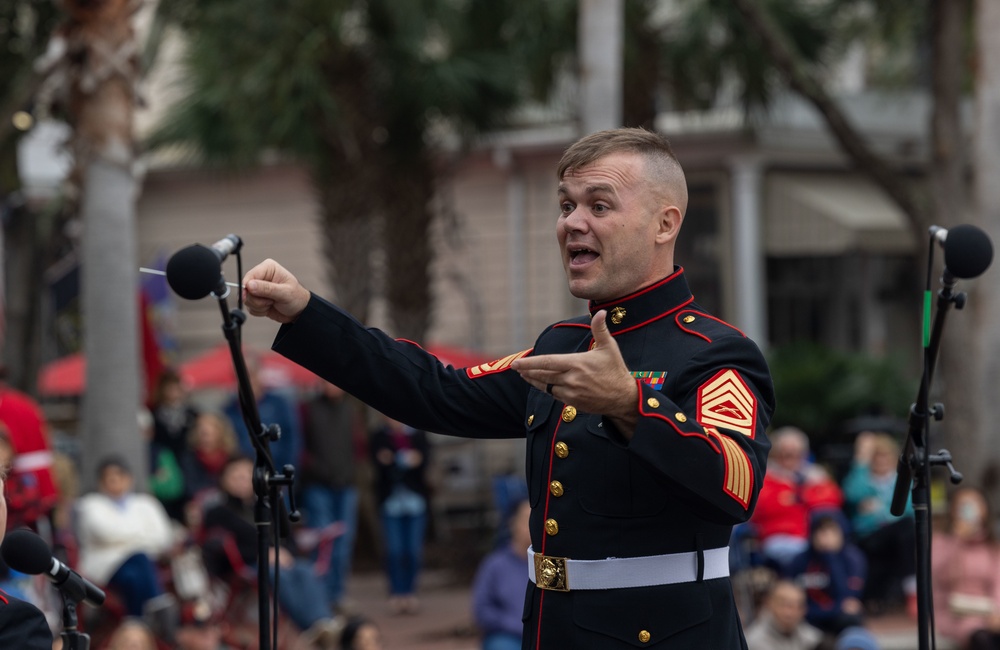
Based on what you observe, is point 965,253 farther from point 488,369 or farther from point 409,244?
point 409,244

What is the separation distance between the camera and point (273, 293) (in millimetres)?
3367

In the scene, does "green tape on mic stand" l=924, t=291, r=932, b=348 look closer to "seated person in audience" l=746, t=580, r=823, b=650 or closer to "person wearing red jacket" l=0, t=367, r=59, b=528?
"seated person in audience" l=746, t=580, r=823, b=650

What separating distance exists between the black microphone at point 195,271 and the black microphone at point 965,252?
189cm

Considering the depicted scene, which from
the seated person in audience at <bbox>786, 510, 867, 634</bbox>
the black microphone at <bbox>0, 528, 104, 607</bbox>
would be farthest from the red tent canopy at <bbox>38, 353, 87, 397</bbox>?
the black microphone at <bbox>0, 528, 104, 607</bbox>

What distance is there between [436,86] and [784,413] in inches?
197

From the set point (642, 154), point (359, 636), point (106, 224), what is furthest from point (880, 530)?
point (642, 154)

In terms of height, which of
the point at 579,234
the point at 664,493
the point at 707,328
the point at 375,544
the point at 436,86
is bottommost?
the point at 375,544

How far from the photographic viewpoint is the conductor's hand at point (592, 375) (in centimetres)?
270

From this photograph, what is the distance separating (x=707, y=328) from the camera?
324 centimetres

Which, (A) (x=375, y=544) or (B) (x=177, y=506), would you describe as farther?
(A) (x=375, y=544)

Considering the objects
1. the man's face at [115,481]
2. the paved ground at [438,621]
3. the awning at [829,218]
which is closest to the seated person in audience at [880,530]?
the paved ground at [438,621]

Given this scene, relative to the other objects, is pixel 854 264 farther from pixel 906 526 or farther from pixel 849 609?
pixel 849 609

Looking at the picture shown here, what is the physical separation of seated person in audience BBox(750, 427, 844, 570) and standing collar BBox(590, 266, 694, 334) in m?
7.02

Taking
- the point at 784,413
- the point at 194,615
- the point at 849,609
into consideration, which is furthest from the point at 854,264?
the point at 194,615
